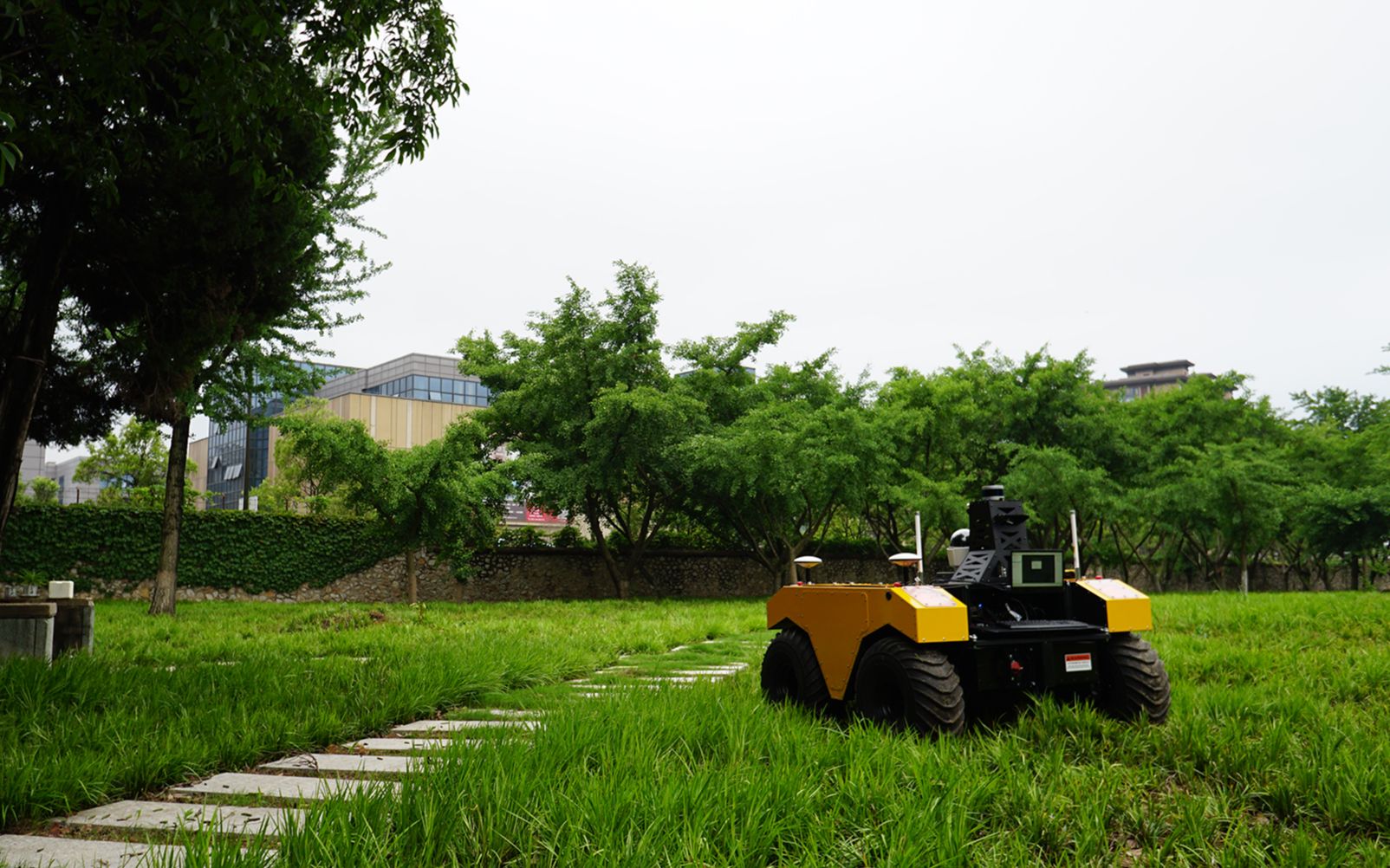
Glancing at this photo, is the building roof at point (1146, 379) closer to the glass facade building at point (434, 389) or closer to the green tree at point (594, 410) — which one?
the glass facade building at point (434, 389)

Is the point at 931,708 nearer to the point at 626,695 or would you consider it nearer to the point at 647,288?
the point at 626,695

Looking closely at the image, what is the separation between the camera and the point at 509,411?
80.2 feet

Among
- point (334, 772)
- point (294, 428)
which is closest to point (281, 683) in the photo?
point (334, 772)

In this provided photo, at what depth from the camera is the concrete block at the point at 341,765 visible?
4484 millimetres

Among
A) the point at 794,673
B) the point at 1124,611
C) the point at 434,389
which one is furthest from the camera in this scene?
the point at 434,389

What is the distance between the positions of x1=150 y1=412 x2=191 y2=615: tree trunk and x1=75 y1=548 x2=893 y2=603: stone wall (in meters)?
5.82

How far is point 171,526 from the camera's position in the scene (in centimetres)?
1594

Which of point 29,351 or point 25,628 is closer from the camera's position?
point 29,351

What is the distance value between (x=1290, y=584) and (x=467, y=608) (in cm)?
3467

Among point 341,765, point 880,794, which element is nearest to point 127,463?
point 341,765

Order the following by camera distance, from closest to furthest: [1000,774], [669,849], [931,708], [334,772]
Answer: [669,849] → [1000,774] → [334,772] → [931,708]

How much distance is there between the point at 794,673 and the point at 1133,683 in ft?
6.69

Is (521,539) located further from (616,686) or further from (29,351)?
(616,686)

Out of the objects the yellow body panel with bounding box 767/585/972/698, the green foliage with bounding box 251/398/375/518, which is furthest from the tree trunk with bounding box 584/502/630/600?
the yellow body panel with bounding box 767/585/972/698
